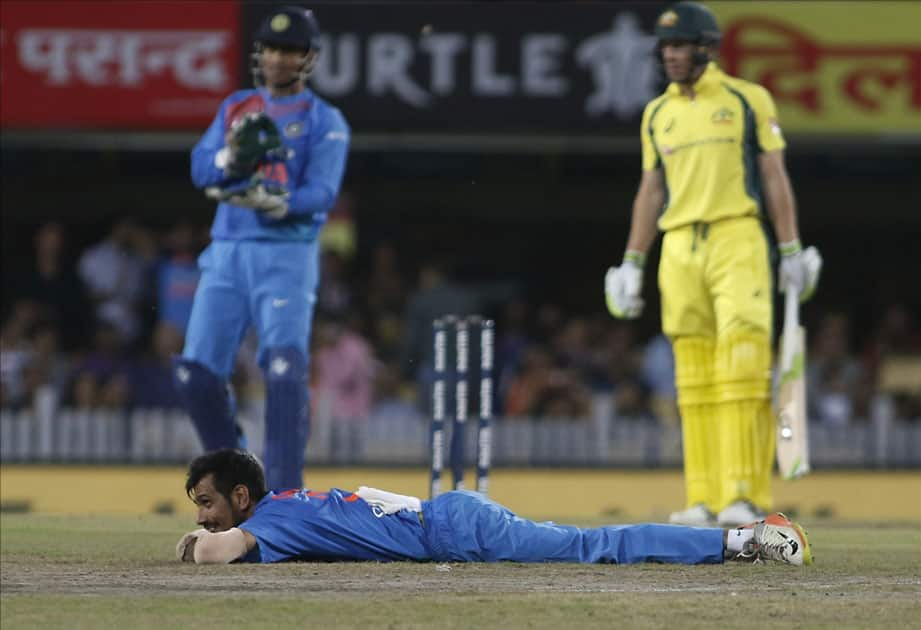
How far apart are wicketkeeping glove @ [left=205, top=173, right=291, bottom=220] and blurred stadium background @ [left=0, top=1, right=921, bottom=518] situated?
5.20 metres

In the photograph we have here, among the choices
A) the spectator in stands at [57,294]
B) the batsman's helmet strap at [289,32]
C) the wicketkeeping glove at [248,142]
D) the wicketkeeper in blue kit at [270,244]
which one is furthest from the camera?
the spectator in stands at [57,294]

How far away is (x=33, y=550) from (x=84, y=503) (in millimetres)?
6479

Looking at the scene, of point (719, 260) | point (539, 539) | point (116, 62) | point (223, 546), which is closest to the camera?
point (223, 546)

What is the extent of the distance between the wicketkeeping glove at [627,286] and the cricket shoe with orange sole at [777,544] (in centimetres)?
282

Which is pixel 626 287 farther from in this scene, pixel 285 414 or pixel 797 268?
pixel 285 414

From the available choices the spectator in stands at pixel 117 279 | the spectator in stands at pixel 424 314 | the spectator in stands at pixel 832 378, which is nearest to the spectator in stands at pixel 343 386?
the spectator in stands at pixel 424 314

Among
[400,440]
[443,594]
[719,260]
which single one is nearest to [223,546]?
[443,594]

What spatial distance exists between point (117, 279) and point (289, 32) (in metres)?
7.04

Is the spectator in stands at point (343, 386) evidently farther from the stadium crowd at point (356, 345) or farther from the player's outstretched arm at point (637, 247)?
the player's outstretched arm at point (637, 247)

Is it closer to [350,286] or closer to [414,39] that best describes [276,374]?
[414,39]

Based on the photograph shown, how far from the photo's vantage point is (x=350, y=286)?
54.4ft

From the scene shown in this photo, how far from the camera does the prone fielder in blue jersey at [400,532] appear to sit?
6891 mm

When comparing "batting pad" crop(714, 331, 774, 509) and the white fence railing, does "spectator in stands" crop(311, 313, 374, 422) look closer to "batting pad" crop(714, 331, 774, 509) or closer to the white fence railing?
→ the white fence railing

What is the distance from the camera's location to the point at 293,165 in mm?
9406
